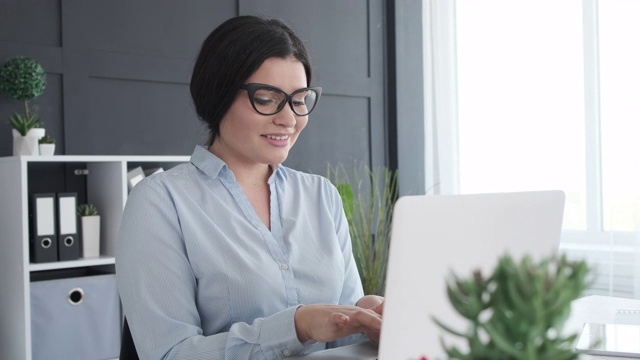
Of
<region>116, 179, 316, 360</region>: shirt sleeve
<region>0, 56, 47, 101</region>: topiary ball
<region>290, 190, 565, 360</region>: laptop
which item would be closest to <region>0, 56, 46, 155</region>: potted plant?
<region>0, 56, 47, 101</region>: topiary ball

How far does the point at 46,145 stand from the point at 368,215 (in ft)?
6.67

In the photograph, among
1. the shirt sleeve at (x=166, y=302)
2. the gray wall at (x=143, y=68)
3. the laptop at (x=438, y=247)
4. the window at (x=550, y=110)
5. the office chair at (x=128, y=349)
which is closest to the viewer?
the laptop at (x=438, y=247)

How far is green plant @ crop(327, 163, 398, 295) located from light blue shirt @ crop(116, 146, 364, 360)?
2.32m

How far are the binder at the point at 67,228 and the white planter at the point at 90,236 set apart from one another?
0.05 m

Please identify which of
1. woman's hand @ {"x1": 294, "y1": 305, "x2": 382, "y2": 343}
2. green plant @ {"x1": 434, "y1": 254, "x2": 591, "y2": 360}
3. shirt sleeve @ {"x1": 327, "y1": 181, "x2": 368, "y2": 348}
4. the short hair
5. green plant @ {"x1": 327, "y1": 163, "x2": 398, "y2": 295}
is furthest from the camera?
green plant @ {"x1": 327, "y1": 163, "x2": 398, "y2": 295}

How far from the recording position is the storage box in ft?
9.99

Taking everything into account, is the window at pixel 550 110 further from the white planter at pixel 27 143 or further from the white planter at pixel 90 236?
the white planter at pixel 27 143

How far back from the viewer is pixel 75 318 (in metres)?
3.15

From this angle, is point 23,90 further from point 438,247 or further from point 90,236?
point 438,247

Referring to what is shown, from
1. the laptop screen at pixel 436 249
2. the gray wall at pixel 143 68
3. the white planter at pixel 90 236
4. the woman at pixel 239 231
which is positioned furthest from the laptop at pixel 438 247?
the white planter at pixel 90 236

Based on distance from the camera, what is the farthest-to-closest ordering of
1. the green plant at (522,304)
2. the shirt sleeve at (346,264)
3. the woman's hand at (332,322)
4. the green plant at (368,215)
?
the green plant at (368,215) → the shirt sleeve at (346,264) → the woman's hand at (332,322) → the green plant at (522,304)

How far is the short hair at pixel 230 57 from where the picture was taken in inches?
68.3

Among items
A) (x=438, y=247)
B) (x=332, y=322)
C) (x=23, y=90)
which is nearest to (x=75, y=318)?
(x=23, y=90)

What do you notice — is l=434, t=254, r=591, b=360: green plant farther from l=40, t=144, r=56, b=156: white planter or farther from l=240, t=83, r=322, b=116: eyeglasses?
l=40, t=144, r=56, b=156: white planter
